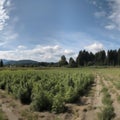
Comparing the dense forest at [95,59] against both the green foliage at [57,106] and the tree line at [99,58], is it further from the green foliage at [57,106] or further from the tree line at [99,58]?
the green foliage at [57,106]

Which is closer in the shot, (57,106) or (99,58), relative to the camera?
(57,106)

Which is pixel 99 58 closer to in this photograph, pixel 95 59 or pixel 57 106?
pixel 95 59

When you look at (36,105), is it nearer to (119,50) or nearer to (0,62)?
(0,62)

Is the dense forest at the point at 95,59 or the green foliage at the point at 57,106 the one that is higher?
the dense forest at the point at 95,59

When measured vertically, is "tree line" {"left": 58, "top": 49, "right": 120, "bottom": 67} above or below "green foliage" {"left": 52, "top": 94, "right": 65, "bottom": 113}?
above

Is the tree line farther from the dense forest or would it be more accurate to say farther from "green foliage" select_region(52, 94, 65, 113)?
"green foliage" select_region(52, 94, 65, 113)

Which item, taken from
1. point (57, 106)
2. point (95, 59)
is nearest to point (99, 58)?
point (95, 59)

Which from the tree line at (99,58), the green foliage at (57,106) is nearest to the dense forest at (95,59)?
the tree line at (99,58)

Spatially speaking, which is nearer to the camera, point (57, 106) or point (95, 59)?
point (57, 106)

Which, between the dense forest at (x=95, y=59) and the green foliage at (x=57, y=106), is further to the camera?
the dense forest at (x=95, y=59)

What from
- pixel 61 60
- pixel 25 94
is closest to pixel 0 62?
pixel 61 60

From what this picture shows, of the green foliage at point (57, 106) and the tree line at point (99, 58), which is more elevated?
the tree line at point (99, 58)

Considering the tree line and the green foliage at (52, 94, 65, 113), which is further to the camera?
the tree line

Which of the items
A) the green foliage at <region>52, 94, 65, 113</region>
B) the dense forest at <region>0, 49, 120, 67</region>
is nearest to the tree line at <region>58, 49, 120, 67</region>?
the dense forest at <region>0, 49, 120, 67</region>
